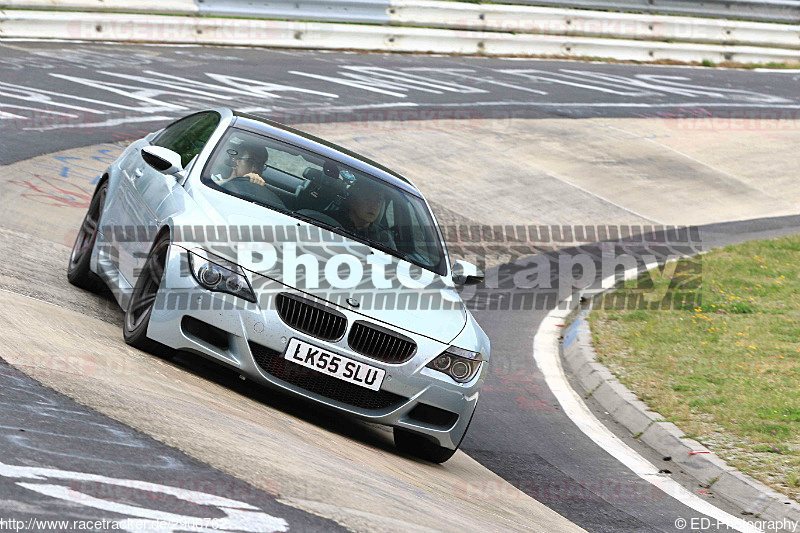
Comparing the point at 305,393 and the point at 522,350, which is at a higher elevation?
the point at 305,393

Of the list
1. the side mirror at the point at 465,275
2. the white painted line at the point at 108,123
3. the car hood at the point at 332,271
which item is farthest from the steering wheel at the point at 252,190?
the white painted line at the point at 108,123

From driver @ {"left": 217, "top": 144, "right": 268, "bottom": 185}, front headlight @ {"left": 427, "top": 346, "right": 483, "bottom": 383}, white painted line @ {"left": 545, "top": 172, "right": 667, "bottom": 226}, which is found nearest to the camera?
front headlight @ {"left": 427, "top": 346, "right": 483, "bottom": 383}

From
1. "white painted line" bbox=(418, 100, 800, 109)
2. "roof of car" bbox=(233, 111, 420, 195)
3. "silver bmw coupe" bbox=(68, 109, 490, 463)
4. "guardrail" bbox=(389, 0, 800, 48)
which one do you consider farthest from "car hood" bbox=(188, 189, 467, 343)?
"guardrail" bbox=(389, 0, 800, 48)

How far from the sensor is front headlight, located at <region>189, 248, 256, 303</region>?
19.7 ft

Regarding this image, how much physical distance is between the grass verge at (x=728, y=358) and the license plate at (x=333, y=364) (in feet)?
9.03

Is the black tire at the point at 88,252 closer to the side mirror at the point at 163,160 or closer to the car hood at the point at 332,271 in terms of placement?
the side mirror at the point at 163,160

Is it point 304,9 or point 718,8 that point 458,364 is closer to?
point 304,9

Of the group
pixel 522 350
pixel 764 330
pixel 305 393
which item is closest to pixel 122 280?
pixel 305 393

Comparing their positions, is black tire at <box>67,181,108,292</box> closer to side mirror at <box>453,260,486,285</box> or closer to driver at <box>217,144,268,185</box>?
driver at <box>217,144,268,185</box>

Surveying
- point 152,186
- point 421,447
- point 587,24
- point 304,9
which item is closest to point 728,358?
point 421,447

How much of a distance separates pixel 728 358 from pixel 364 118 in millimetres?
10472

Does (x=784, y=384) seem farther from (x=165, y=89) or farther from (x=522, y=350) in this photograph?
(x=165, y=89)

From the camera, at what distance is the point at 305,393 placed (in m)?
6.04

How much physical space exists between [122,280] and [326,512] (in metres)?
3.42
